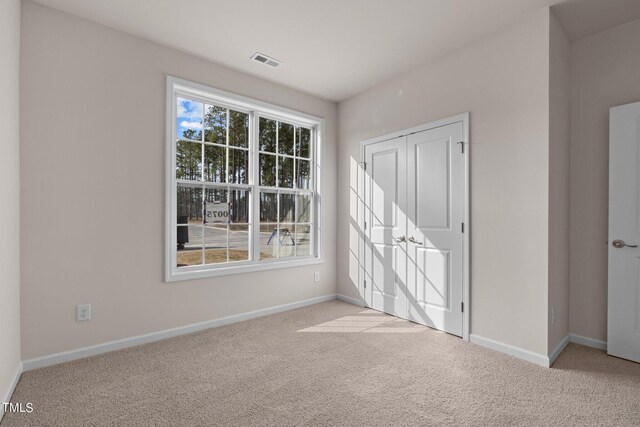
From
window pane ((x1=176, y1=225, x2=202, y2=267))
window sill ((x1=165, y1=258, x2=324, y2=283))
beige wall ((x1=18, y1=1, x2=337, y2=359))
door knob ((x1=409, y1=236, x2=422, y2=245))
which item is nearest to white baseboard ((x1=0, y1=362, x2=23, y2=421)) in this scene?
beige wall ((x1=18, y1=1, x2=337, y2=359))

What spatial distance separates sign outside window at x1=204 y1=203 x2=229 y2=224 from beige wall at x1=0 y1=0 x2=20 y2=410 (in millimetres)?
1520

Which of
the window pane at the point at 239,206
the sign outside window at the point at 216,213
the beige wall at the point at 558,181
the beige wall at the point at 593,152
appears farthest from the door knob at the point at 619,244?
the sign outside window at the point at 216,213

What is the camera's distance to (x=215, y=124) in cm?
370

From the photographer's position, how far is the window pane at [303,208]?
4473 mm

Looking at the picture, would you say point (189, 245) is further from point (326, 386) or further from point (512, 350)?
point (512, 350)

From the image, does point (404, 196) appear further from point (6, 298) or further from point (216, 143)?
point (6, 298)

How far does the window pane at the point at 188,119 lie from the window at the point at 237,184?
10 mm

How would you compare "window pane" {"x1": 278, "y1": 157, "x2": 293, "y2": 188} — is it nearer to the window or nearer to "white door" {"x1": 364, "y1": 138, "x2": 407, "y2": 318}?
the window

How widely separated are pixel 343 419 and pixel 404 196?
2.44 m

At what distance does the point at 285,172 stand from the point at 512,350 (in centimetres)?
304

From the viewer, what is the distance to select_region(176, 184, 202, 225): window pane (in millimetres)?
3426

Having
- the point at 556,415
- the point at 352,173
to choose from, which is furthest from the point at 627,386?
the point at 352,173

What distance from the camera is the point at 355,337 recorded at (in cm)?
329

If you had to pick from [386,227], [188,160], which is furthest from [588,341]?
[188,160]
